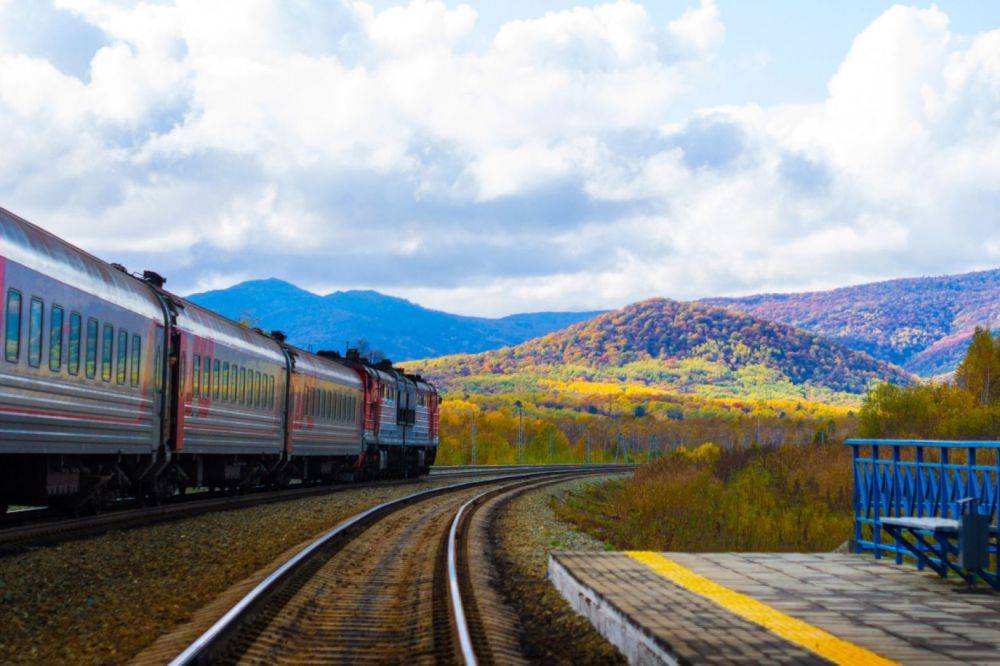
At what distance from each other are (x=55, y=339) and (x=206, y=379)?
22.9 feet

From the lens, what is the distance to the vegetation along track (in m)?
7.73

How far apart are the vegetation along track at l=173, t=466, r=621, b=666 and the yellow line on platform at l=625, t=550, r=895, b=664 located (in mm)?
1537

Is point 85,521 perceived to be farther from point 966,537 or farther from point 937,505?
point 966,537

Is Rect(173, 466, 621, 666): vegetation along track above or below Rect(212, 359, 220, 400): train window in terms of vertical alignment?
below

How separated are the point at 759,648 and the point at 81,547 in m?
9.03

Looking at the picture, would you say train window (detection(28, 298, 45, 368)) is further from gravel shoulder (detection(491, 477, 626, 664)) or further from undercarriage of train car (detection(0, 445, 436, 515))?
gravel shoulder (detection(491, 477, 626, 664))

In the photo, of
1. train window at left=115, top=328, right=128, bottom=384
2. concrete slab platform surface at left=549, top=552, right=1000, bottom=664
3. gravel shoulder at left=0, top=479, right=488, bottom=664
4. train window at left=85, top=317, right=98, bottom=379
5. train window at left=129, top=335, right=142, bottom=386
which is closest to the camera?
concrete slab platform surface at left=549, top=552, right=1000, bottom=664

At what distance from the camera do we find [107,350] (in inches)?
641

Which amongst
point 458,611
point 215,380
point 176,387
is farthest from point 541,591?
point 215,380

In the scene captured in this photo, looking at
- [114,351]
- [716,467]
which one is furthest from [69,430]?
[716,467]

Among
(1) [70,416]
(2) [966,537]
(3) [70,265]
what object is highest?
(3) [70,265]

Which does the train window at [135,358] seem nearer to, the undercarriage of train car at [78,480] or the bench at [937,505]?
the undercarriage of train car at [78,480]

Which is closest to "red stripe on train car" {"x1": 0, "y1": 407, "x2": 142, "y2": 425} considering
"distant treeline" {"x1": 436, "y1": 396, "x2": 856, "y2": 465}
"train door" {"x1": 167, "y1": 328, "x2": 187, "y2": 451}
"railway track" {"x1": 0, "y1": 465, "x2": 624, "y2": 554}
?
"railway track" {"x1": 0, "y1": 465, "x2": 624, "y2": 554}

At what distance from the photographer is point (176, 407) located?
1958 cm
